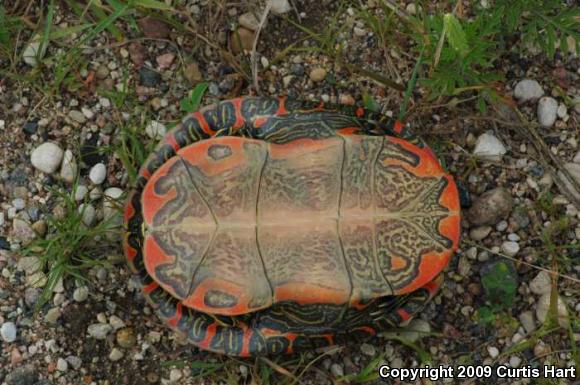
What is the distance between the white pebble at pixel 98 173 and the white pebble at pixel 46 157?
0.53 ft

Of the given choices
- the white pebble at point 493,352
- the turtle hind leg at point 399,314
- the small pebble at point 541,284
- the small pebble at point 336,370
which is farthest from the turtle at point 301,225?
the small pebble at point 541,284

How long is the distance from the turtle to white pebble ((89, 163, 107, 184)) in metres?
Answer: 0.61

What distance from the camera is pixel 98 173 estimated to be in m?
3.41

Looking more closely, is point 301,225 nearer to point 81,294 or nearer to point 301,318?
point 301,318

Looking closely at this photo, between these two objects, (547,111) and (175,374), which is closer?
(175,374)

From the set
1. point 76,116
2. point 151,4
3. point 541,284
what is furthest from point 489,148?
point 76,116

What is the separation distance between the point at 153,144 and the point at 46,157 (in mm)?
484

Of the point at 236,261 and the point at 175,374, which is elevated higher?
the point at 236,261

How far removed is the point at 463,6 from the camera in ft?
11.5

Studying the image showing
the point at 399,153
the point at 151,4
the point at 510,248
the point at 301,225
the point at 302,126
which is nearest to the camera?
the point at 301,225

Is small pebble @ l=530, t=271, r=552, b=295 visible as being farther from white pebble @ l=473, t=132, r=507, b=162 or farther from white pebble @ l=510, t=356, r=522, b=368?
white pebble @ l=473, t=132, r=507, b=162

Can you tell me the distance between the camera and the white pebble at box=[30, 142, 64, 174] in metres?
3.40

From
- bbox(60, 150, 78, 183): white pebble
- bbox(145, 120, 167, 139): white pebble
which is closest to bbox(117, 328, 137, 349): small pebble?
bbox(60, 150, 78, 183): white pebble

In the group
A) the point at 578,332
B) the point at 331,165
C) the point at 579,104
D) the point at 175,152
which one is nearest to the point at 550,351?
the point at 578,332
